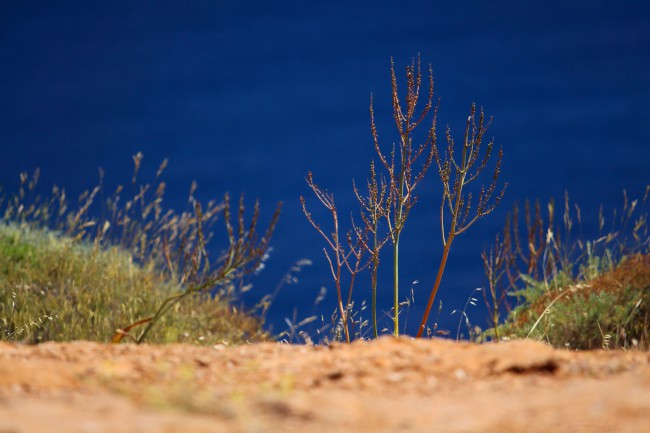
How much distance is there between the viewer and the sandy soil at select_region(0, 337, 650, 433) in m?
2.42

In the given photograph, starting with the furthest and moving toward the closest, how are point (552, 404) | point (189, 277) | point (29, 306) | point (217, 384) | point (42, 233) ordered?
point (42, 233) < point (29, 306) < point (189, 277) < point (217, 384) < point (552, 404)

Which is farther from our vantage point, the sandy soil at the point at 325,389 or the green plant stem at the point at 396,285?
the green plant stem at the point at 396,285

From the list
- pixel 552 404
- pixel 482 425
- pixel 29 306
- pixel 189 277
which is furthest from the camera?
pixel 29 306

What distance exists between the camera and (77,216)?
819cm

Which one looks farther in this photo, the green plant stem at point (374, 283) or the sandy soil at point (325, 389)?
the green plant stem at point (374, 283)

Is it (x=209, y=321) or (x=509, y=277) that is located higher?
(x=509, y=277)

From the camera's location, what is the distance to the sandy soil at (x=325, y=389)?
2.42 metres

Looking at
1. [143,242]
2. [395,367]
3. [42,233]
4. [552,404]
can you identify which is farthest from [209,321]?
[552,404]

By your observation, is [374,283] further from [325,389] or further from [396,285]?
[325,389]

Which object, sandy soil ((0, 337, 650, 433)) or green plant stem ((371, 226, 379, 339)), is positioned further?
green plant stem ((371, 226, 379, 339))

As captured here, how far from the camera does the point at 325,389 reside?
3037mm

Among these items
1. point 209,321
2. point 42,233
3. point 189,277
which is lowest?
point 209,321

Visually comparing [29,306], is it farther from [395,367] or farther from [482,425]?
[482,425]

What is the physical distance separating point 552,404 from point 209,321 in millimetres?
5648
